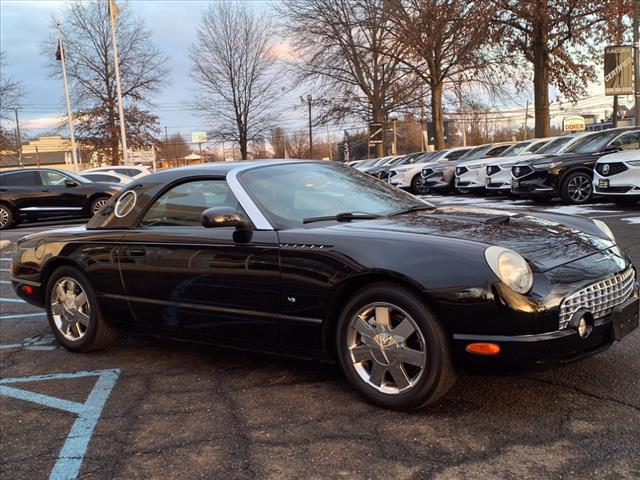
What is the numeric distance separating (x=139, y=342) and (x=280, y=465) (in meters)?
2.54

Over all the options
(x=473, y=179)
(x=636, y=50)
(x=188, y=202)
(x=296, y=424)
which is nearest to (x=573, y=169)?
(x=473, y=179)

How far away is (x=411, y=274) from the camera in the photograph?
2.94 metres

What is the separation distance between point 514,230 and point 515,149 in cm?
1470

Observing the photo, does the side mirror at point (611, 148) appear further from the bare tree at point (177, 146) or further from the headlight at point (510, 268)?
the bare tree at point (177, 146)

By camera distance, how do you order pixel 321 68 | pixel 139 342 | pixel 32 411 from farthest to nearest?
pixel 321 68, pixel 139 342, pixel 32 411

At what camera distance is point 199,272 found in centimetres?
372

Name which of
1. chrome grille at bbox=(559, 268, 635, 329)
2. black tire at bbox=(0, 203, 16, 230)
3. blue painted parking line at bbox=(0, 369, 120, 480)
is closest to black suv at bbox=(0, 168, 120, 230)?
black tire at bbox=(0, 203, 16, 230)

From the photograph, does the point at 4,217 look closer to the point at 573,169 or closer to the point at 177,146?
the point at 573,169

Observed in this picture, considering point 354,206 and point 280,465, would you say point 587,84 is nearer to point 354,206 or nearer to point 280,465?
point 354,206

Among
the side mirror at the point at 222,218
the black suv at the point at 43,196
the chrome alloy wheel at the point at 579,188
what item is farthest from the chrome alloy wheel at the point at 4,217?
the side mirror at the point at 222,218

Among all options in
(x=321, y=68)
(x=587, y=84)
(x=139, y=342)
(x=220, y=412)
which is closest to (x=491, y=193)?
(x=587, y=84)

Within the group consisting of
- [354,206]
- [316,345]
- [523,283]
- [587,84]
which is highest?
[587,84]

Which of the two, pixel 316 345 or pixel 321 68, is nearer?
pixel 316 345

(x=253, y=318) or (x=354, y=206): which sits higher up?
(x=354, y=206)
